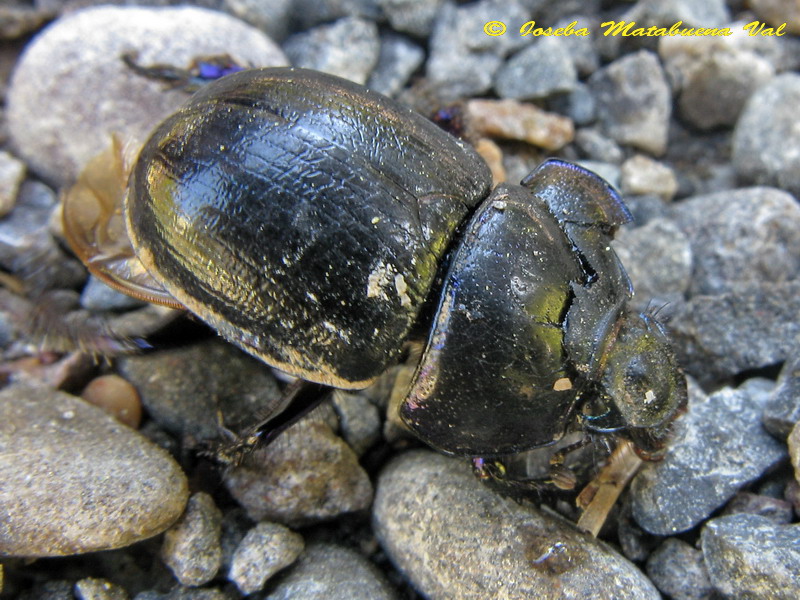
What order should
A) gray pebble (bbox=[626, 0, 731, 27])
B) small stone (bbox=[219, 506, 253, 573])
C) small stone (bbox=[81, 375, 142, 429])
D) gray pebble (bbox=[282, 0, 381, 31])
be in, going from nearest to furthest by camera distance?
small stone (bbox=[219, 506, 253, 573]) → small stone (bbox=[81, 375, 142, 429]) → gray pebble (bbox=[626, 0, 731, 27]) → gray pebble (bbox=[282, 0, 381, 31])

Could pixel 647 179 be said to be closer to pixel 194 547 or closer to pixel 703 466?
pixel 703 466

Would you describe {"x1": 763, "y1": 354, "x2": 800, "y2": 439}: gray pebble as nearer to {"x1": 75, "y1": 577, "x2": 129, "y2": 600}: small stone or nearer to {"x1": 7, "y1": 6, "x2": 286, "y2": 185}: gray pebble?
{"x1": 75, "y1": 577, "x2": 129, "y2": 600}: small stone

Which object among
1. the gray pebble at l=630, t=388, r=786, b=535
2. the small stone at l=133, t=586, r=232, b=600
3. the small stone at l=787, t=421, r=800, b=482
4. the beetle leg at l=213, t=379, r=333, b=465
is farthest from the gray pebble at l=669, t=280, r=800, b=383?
the small stone at l=133, t=586, r=232, b=600

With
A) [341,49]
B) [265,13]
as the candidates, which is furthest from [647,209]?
[265,13]

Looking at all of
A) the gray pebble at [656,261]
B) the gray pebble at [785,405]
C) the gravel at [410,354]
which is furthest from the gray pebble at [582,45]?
the gray pebble at [785,405]

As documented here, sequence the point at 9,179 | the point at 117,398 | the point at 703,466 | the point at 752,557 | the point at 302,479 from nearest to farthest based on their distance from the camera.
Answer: the point at 752,557, the point at 703,466, the point at 302,479, the point at 117,398, the point at 9,179

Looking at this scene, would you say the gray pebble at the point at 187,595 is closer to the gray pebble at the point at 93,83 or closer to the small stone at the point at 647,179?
the gray pebble at the point at 93,83
